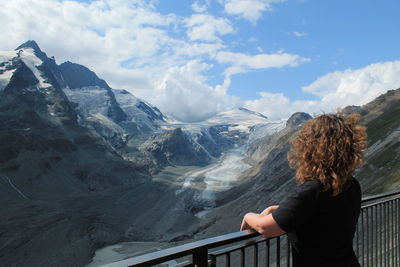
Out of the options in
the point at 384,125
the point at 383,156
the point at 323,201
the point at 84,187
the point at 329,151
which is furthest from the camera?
the point at 84,187

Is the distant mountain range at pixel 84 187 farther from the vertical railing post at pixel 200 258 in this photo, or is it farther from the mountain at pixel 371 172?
the vertical railing post at pixel 200 258

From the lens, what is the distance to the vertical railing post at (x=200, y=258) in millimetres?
3561

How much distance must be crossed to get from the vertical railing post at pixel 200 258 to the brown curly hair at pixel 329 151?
3.48ft

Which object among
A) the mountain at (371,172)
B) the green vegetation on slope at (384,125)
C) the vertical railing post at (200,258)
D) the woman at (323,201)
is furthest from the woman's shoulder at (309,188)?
the green vegetation on slope at (384,125)

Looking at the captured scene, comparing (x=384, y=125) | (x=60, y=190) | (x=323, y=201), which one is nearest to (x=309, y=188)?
(x=323, y=201)

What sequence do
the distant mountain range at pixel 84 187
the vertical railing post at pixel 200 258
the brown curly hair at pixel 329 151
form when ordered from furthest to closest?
the distant mountain range at pixel 84 187 → the vertical railing post at pixel 200 258 → the brown curly hair at pixel 329 151

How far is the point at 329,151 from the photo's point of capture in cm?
340

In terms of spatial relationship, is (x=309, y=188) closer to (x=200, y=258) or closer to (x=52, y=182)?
(x=200, y=258)

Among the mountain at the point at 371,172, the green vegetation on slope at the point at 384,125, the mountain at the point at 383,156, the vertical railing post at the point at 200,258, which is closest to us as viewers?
the vertical railing post at the point at 200,258

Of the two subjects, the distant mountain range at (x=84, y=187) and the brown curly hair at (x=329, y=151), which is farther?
the distant mountain range at (x=84, y=187)

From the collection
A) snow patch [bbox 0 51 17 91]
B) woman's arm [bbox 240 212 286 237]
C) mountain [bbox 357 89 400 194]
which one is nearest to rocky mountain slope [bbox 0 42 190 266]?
snow patch [bbox 0 51 17 91]

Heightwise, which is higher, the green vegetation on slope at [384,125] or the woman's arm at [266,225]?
the green vegetation on slope at [384,125]

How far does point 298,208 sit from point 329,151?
23.5 inches

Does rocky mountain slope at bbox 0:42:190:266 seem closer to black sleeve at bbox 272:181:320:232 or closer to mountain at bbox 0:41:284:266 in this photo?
mountain at bbox 0:41:284:266
